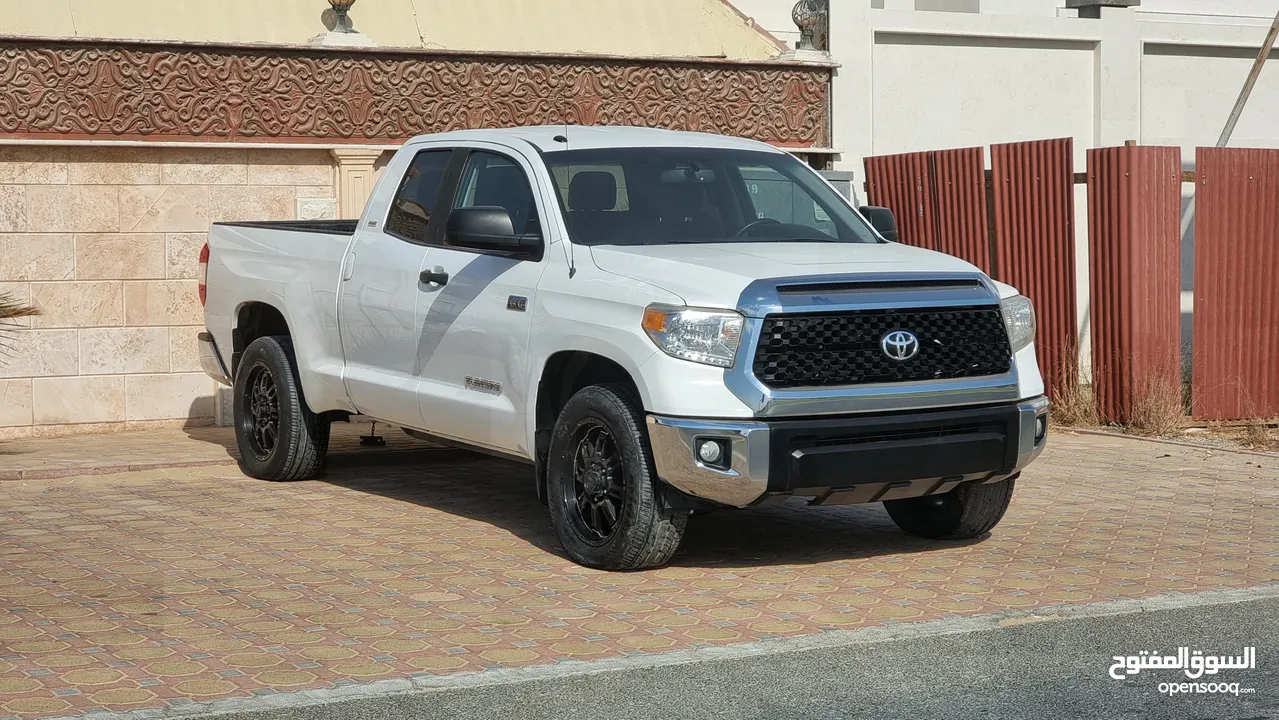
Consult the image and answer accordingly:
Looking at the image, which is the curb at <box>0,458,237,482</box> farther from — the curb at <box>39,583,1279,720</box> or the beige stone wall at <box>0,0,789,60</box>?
the curb at <box>39,583,1279,720</box>

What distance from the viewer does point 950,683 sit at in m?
5.56

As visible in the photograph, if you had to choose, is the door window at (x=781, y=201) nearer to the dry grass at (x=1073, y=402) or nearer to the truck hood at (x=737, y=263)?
the truck hood at (x=737, y=263)

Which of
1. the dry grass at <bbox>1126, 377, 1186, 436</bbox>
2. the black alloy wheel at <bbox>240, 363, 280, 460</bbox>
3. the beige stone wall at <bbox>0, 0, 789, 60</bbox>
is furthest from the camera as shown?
the beige stone wall at <bbox>0, 0, 789, 60</bbox>

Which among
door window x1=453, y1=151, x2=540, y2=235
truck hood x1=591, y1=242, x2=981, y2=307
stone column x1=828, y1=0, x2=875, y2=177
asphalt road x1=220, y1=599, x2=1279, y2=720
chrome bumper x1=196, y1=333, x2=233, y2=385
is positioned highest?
stone column x1=828, y1=0, x2=875, y2=177

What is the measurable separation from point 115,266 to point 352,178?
2.07 meters

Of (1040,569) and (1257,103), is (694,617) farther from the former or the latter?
(1257,103)

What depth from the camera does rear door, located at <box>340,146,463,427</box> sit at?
8820mm

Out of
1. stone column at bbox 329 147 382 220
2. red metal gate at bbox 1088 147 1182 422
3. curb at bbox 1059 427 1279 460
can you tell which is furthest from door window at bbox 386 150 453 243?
curb at bbox 1059 427 1279 460

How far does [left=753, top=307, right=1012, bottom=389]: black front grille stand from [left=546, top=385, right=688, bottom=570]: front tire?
697 mm

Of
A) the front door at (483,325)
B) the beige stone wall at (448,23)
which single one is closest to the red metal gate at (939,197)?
the beige stone wall at (448,23)

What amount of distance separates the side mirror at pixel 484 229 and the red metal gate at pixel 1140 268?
6131 mm

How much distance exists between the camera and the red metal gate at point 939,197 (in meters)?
13.9

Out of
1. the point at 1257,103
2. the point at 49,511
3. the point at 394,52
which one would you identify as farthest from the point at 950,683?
the point at 1257,103

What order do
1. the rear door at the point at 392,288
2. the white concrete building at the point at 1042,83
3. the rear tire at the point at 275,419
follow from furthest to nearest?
the white concrete building at the point at 1042,83 < the rear tire at the point at 275,419 < the rear door at the point at 392,288
